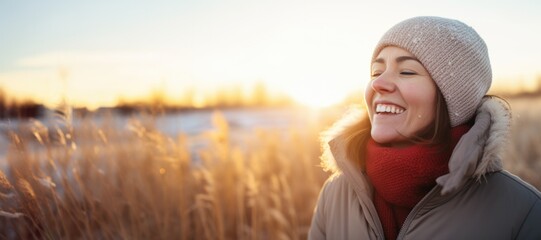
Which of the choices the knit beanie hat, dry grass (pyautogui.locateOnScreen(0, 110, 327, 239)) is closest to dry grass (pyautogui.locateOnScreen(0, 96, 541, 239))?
dry grass (pyautogui.locateOnScreen(0, 110, 327, 239))

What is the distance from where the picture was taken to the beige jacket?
140cm

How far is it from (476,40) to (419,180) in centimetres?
70

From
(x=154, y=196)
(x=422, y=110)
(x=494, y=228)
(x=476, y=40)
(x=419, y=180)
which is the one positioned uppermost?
(x=476, y=40)

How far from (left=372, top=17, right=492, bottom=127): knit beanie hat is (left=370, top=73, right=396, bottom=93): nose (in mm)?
163

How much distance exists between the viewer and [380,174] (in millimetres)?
1670

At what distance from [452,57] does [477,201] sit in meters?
0.61

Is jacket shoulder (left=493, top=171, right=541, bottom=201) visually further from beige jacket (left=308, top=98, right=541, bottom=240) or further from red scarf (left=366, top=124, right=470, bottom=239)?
red scarf (left=366, top=124, right=470, bottom=239)

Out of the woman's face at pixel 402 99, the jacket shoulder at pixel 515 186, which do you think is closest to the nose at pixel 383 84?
the woman's face at pixel 402 99

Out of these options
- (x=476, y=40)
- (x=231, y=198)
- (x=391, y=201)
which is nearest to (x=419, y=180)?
(x=391, y=201)

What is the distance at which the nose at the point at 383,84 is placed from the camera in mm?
1624

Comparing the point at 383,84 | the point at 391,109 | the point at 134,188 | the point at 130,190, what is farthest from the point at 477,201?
the point at 134,188

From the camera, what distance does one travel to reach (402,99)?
1.63 m

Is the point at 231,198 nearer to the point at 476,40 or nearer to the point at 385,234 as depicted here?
the point at 385,234

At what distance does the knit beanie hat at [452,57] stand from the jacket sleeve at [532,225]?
46 centimetres
